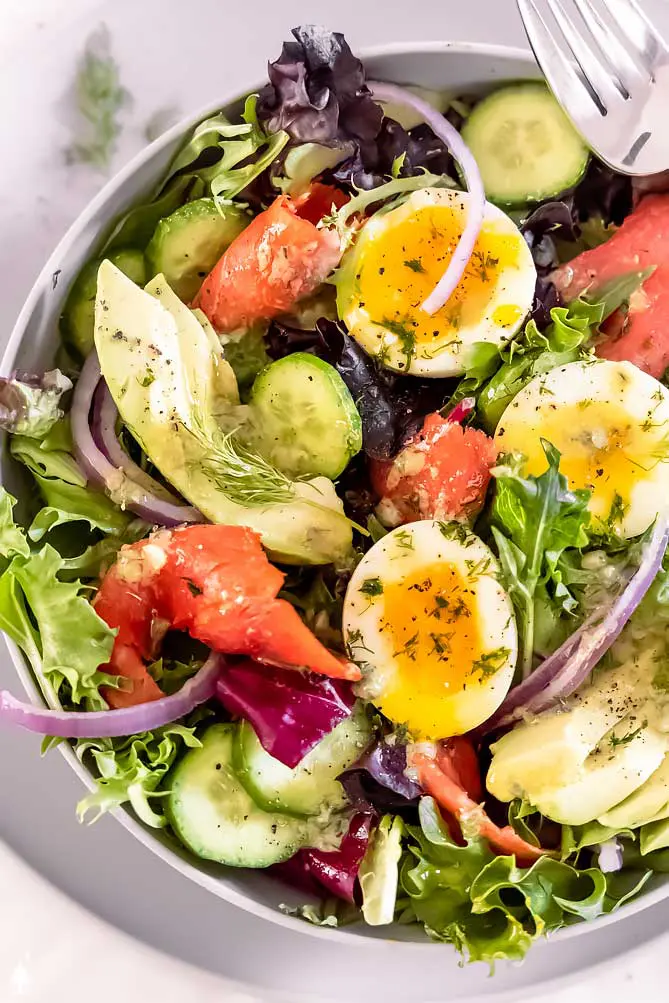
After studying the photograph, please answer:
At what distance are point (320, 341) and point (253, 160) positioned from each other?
32cm

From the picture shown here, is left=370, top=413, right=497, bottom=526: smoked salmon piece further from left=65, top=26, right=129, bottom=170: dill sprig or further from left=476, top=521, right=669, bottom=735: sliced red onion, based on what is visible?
left=65, top=26, right=129, bottom=170: dill sprig

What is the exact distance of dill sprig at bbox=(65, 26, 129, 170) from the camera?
187cm

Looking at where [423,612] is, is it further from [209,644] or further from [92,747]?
[92,747]

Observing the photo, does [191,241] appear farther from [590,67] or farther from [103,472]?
[590,67]

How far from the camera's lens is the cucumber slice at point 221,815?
58.2 inches

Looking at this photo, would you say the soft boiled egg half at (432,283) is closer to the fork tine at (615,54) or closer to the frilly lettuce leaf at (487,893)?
the fork tine at (615,54)

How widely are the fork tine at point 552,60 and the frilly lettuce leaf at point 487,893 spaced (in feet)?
3.69

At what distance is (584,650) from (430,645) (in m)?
0.24

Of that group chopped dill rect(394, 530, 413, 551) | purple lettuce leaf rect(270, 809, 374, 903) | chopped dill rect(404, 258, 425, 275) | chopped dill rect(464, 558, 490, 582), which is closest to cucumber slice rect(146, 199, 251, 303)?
chopped dill rect(404, 258, 425, 275)

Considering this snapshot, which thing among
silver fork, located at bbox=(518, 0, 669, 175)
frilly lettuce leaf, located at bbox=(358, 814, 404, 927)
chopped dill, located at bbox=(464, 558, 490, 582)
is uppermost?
silver fork, located at bbox=(518, 0, 669, 175)

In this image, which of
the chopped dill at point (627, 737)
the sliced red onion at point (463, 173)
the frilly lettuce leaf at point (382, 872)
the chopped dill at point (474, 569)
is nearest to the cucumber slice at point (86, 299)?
the sliced red onion at point (463, 173)

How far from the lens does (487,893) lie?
4.67 feet

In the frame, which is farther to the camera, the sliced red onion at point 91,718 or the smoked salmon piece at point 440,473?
the smoked salmon piece at point 440,473

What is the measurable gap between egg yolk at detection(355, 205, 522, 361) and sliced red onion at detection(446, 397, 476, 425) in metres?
0.10
